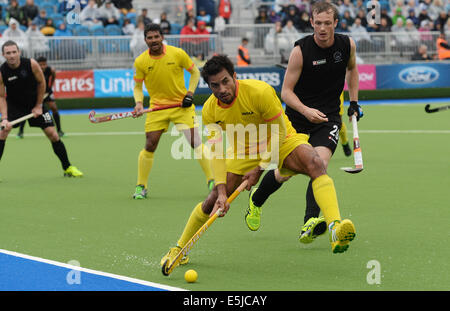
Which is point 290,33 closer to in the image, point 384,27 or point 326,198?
Answer: point 384,27

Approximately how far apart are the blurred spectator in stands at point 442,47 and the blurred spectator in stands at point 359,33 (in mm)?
→ 2269

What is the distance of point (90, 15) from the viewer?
923 inches

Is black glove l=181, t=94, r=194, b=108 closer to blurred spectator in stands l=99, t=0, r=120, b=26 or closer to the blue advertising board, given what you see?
blurred spectator in stands l=99, t=0, r=120, b=26

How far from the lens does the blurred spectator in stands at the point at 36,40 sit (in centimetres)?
2177

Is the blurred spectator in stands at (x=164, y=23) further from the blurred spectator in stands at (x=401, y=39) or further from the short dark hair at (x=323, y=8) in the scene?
the short dark hair at (x=323, y=8)

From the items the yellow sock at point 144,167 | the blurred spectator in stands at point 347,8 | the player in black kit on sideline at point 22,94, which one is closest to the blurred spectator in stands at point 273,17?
the blurred spectator in stands at point 347,8

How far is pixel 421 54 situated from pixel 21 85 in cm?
1697

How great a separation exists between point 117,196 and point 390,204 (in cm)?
315

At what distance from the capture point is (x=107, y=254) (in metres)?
6.38

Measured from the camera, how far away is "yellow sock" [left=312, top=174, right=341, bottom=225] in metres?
5.89

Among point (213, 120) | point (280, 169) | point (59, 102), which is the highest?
point (213, 120)

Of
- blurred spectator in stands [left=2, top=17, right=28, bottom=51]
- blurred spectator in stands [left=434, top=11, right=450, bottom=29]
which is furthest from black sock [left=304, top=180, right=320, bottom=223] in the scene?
blurred spectator in stands [left=434, top=11, right=450, bottom=29]
